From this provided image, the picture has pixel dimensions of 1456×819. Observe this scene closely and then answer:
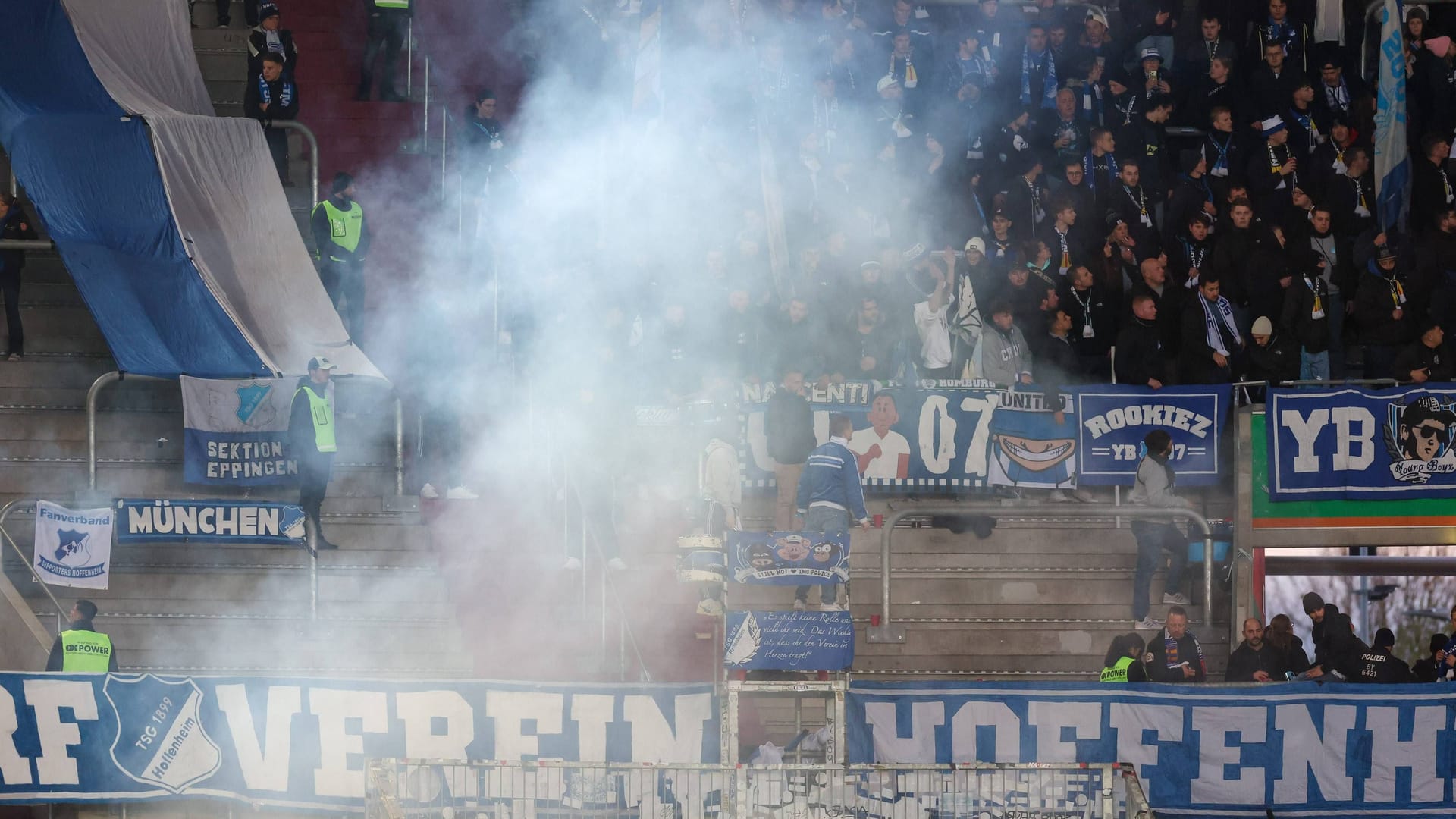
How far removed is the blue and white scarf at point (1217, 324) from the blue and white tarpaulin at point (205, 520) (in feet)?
23.0

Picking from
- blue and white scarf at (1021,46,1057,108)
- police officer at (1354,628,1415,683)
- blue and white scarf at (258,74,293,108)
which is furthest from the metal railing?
blue and white scarf at (1021,46,1057,108)

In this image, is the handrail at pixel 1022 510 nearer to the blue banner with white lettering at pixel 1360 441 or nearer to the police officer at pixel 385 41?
the blue banner with white lettering at pixel 1360 441

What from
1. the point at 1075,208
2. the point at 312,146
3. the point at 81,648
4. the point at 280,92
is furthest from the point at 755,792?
the point at 280,92

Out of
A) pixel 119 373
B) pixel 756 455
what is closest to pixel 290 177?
pixel 119 373

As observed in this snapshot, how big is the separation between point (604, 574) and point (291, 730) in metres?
2.74

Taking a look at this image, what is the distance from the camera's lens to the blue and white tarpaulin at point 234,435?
38.2 ft

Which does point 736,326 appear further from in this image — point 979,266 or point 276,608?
point 276,608

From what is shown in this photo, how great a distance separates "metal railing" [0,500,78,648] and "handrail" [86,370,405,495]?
0.51 meters

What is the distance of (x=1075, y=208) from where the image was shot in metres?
13.2

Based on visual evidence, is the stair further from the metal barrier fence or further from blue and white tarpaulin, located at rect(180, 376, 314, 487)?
the metal barrier fence

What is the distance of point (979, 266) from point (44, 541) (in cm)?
725

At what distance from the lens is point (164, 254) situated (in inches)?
479

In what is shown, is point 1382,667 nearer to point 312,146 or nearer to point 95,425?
point 95,425

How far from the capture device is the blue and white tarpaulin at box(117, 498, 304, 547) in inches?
435
